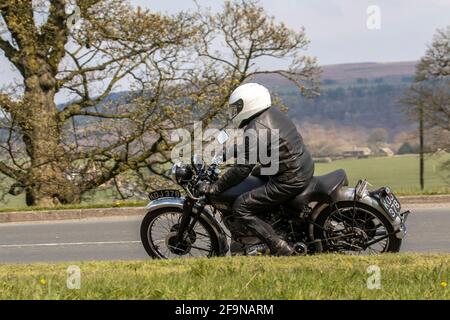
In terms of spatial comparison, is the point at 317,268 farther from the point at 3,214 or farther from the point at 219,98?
the point at 219,98

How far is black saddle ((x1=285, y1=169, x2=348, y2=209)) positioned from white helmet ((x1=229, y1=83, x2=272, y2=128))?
83 cm

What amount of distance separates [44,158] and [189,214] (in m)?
13.7

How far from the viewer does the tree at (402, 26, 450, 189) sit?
40031mm

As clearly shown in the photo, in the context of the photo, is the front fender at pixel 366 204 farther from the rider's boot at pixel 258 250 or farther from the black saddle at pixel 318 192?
the rider's boot at pixel 258 250

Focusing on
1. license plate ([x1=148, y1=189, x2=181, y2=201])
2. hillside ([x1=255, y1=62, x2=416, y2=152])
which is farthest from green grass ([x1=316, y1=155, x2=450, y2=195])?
hillside ([x1=255, y1=62, x2=416, y2=152])

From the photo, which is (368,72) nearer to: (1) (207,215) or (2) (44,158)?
(2) (44,158)

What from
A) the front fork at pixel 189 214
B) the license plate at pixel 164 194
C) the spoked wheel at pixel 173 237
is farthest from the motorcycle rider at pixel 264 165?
the license plate at pixel 164 194

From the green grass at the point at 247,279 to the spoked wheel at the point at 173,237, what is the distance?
73 cm

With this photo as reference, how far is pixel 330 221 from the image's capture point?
834cm

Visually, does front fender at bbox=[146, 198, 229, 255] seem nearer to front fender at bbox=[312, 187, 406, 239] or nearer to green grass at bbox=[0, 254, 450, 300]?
green grass at bbox=[0, 254, 450, 300]

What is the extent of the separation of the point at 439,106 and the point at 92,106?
2102 centimetres

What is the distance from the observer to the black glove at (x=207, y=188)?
8.37 metres

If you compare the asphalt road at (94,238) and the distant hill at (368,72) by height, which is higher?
the distant hill at (368,72)

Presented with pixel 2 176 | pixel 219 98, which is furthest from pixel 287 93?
pixel 2 176
